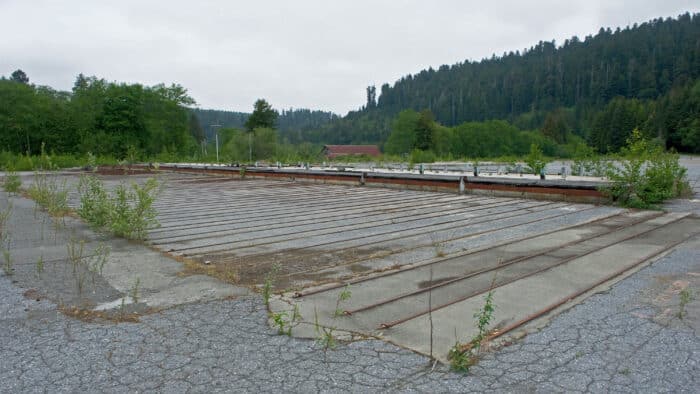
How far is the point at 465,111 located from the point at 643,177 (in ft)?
438

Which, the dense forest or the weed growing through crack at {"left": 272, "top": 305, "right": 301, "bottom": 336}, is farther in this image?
the dense forest

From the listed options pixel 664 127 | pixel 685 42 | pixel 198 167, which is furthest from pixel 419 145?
pixel 685 42

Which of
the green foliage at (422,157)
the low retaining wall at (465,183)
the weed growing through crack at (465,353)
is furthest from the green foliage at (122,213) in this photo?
the green foliage at (422,157)

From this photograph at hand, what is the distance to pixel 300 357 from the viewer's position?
311cm

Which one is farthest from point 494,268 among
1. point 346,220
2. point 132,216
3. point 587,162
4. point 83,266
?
point 587,162

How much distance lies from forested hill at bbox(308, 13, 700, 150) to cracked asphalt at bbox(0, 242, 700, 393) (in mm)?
115238

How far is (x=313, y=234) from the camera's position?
780 cm

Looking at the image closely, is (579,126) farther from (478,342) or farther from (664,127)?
(478,342)

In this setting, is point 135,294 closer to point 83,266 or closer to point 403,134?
point 83,266

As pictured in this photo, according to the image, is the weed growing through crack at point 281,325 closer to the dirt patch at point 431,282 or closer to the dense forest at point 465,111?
the dirt patch at point 431,282

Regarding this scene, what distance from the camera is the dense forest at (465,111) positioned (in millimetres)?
50250

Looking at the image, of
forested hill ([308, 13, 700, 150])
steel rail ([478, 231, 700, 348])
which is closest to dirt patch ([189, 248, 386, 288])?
steel rail ([478, 231, 700, 348])

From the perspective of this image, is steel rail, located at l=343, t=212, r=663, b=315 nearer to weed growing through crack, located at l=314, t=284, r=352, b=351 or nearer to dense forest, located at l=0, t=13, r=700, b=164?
weed growing through crack, located at l=314, t=284, r=352, b=351

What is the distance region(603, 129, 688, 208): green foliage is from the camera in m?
10.3
